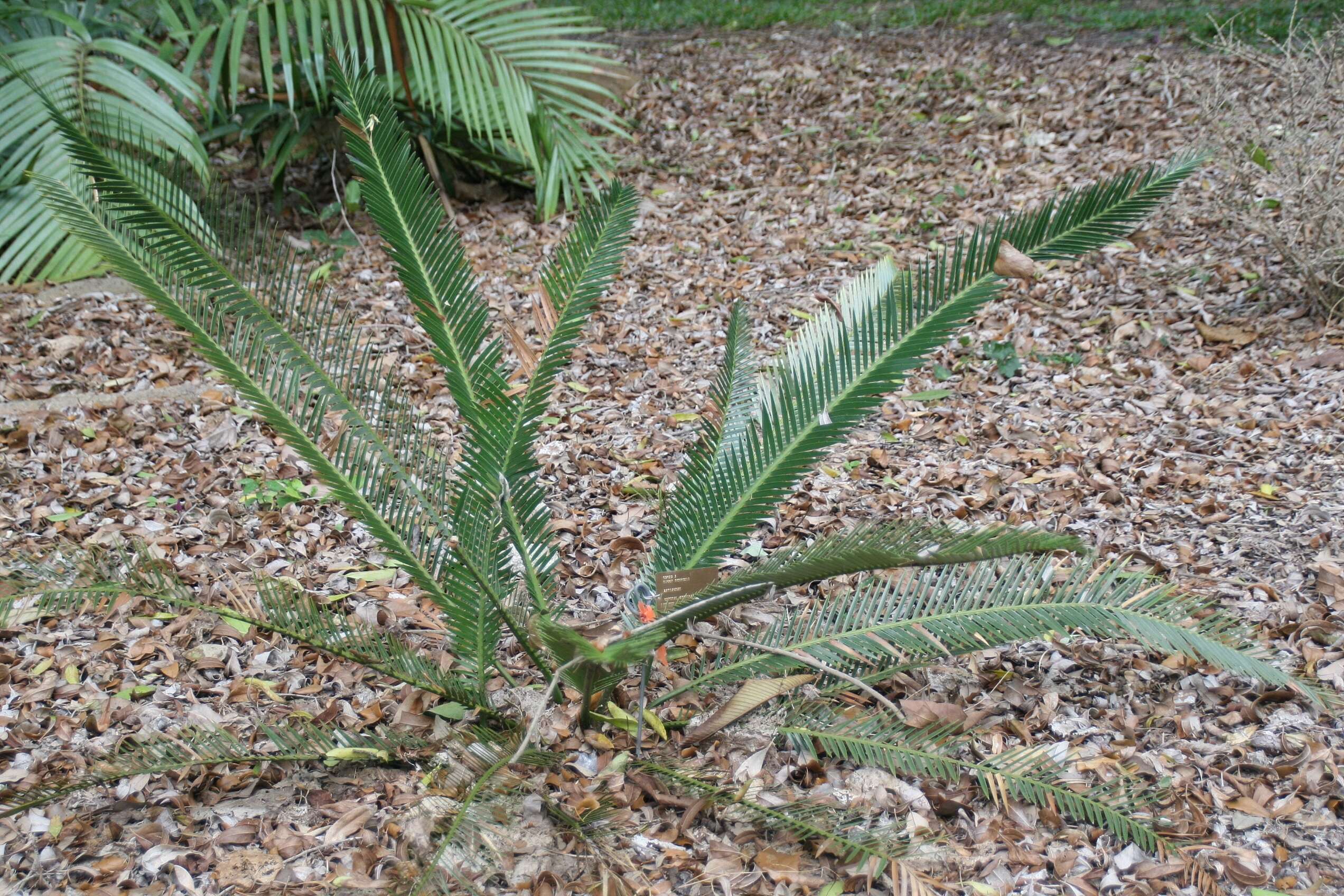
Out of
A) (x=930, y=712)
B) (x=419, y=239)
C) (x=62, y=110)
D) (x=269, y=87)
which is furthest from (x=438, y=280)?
(x=62, y=110)

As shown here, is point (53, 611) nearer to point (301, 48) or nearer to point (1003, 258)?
point (1003, 258)

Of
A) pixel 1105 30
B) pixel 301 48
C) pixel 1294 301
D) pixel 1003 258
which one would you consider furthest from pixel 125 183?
pixel 1105 30

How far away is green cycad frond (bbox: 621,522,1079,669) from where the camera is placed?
1.73 m

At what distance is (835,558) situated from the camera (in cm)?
179

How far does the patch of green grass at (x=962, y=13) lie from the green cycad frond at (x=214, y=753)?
238 inches

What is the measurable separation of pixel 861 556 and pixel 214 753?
4.25 feet

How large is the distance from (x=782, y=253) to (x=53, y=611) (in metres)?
3.41

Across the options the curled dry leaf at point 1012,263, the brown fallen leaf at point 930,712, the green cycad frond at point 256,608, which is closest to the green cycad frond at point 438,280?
the green cycad frond at point 256,608

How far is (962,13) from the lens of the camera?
747 centimetres

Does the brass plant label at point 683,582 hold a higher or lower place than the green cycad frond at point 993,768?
higher

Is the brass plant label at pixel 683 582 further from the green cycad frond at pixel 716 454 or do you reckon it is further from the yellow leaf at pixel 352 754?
the yellow leaf at pixel 352 754

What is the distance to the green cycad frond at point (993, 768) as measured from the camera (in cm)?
194

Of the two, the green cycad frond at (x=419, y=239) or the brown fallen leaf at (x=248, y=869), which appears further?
the green cycad frond at (x=419, y=239)

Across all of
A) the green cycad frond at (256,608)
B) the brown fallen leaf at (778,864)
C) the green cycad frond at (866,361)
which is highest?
the green cycad frond at (866,361)
